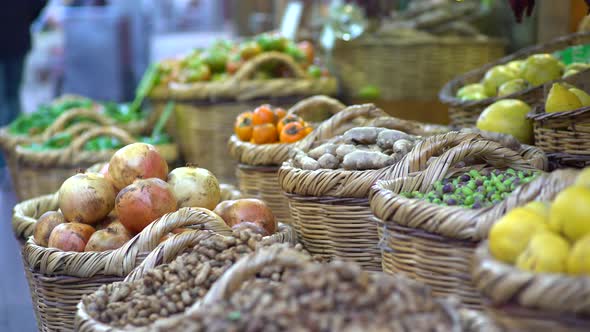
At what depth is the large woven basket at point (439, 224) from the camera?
1467 mm

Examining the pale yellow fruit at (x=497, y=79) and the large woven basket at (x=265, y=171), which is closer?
the large woven basket at (x=265, y=171)

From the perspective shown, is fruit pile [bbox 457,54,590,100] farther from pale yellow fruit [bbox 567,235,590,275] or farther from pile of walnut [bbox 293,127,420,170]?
pale yellow fruit [bbox 567,235,590,275]

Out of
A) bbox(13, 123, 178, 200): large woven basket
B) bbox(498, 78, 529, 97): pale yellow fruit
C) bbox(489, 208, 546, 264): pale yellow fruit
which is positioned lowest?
bbox(13, 123, 178, 200): large woven basket

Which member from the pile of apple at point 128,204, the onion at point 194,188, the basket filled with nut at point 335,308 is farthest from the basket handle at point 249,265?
the onion at point 194,188

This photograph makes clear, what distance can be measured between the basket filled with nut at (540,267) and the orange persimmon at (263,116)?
1658 millimetres

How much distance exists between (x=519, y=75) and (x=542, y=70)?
0.36 ft

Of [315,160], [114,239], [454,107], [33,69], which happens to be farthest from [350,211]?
[33,69]

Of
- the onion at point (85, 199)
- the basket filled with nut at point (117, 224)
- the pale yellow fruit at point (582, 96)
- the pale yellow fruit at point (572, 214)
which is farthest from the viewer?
the pale yellow fruit at point (582, 96)

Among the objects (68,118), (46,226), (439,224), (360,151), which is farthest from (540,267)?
(68,118)

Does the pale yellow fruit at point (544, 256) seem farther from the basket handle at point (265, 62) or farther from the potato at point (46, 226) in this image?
the basket handle at point (265, 62)

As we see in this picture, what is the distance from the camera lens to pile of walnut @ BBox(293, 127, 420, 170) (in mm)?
2031

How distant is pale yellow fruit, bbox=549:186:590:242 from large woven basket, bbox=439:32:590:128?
1303mm

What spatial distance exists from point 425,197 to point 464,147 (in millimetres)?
210

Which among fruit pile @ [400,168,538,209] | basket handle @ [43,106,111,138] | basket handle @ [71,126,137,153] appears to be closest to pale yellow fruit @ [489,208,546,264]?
fruit pile @ [400,168,538,209]
